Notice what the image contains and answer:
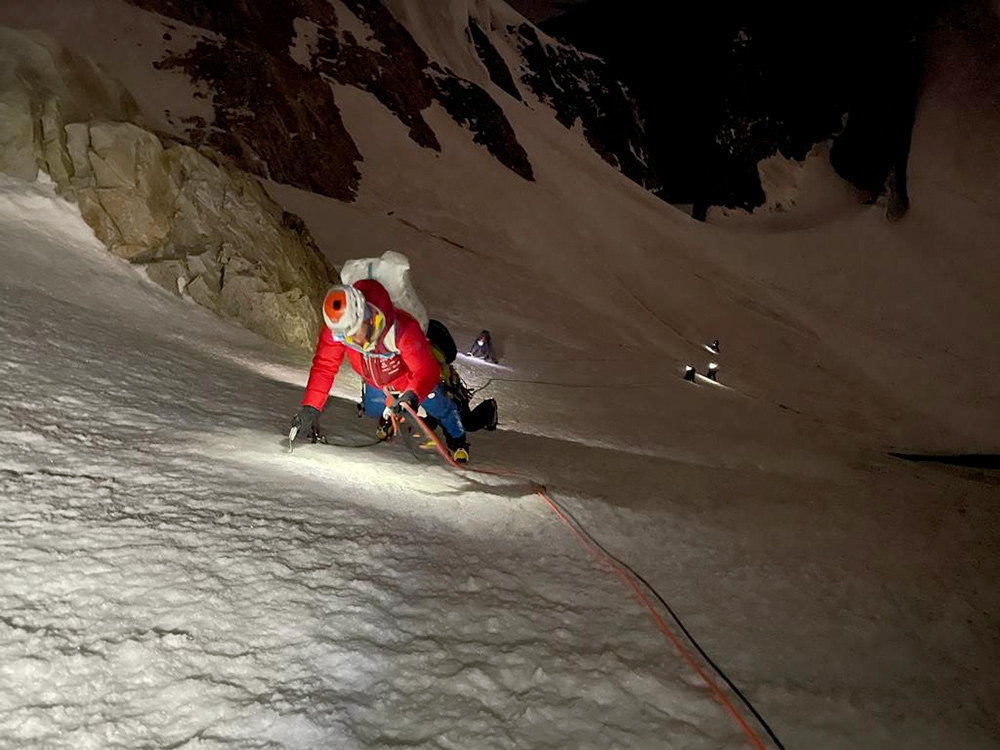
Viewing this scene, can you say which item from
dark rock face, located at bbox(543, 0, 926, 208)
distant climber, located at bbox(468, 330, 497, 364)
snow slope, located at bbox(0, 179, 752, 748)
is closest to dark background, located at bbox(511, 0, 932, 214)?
dark rock face, located at bbox(543, 0, 926, 208)

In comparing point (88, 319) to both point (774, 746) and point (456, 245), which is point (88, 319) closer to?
point (774, 746)

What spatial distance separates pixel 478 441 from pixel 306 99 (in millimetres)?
25075

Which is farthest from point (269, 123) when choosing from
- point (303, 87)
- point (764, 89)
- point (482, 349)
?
point (764, 89)

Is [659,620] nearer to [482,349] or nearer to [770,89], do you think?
[482,349]

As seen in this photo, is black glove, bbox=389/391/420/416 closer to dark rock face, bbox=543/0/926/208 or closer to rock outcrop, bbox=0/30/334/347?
rock outcrop, bbox=0/30/334/347

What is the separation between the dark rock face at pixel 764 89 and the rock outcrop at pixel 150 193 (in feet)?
137

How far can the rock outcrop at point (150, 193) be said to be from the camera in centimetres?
816

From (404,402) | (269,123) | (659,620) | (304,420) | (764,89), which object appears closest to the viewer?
(659,620)

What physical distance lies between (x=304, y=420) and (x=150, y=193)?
684 centimetres

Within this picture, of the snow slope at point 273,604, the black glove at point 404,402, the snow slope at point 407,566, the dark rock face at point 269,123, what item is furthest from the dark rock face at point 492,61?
the snow slope at point 273,604

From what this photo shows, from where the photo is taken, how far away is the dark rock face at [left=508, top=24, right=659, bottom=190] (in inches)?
1821

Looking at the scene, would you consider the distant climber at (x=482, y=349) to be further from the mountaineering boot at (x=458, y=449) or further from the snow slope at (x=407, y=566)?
the mountaineering boot at (x=458, y=449)

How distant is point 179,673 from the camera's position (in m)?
1.78

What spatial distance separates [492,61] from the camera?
43.0 m
